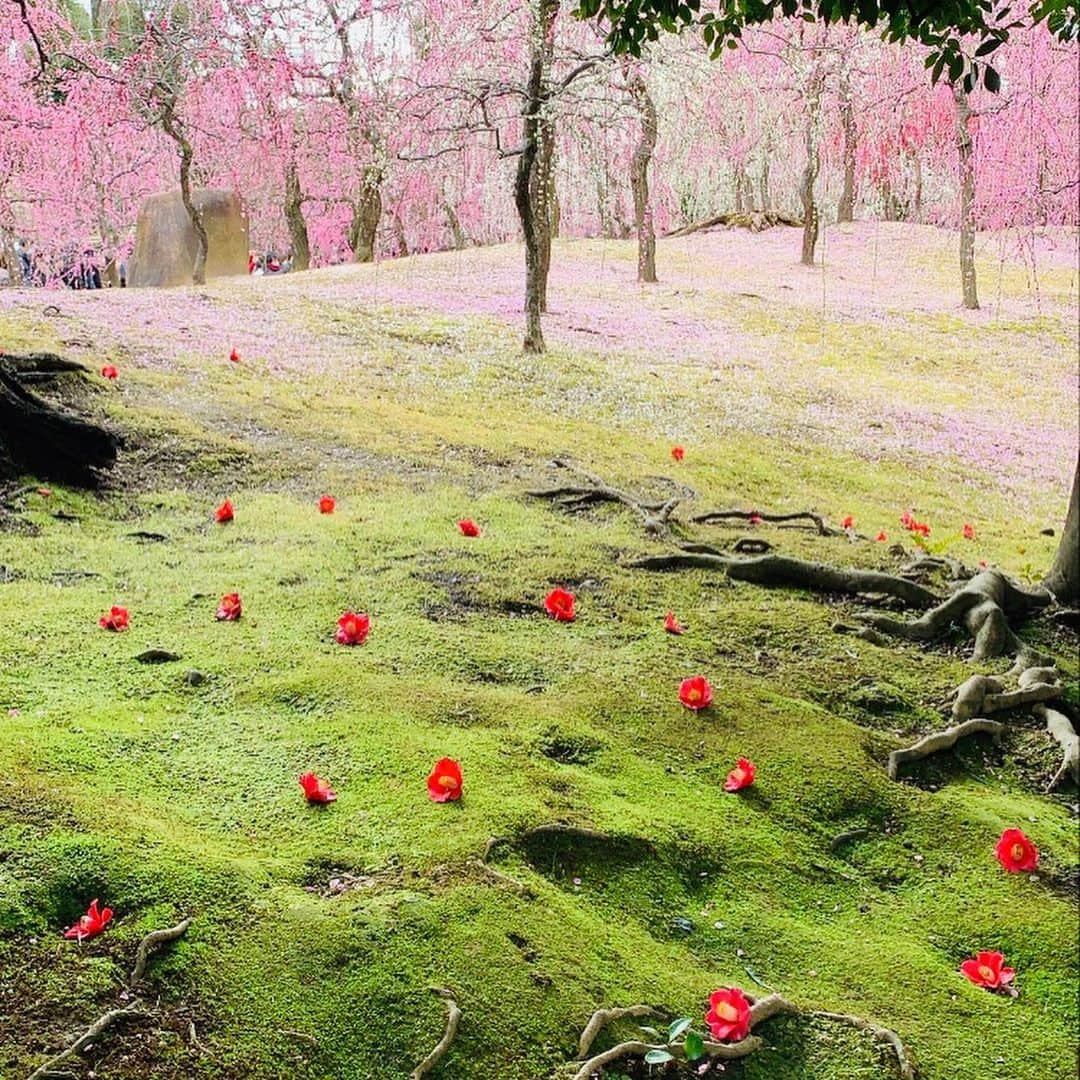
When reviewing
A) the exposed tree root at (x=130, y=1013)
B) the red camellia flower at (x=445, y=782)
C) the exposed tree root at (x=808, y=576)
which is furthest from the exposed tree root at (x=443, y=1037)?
the exposed tree root at (x=808, y=576)

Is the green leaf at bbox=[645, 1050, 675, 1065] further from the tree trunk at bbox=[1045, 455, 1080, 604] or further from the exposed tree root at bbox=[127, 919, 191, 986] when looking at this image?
the tree trunk at bbox=[1045, 455, 1080, 604]

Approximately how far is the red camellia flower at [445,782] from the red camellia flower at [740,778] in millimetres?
1037

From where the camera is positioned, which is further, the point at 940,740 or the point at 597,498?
the point at 597,498

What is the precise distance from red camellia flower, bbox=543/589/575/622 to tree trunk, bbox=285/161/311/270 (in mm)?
21227

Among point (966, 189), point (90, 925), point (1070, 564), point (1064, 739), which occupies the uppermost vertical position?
point (966, 189)

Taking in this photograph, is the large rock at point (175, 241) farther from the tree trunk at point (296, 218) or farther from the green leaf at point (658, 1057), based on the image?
the green leaf at point (658, 1057)

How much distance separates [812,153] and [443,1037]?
2137 centimetres

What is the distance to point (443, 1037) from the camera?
220cm

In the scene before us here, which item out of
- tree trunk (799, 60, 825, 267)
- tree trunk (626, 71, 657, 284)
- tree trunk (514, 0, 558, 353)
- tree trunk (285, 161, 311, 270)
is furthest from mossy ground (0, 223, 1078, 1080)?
tree trunk (285, 161, 311, 270)

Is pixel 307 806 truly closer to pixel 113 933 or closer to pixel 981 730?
pixel 113 933

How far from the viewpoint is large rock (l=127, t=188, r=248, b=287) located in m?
21.1

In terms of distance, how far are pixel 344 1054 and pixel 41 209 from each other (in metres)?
22.0

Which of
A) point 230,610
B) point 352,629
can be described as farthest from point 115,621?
point 352,629

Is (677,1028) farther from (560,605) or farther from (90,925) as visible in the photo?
(560,605)
